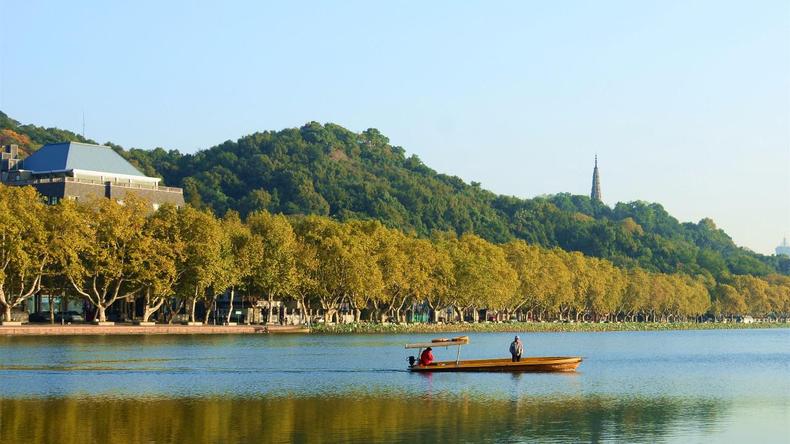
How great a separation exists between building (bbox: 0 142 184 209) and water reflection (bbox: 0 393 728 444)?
10963cm

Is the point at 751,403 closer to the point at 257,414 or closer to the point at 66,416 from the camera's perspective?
the point at 257,414

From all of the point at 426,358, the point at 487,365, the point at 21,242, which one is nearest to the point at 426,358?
the point at 426,358

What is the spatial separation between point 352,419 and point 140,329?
254 ft

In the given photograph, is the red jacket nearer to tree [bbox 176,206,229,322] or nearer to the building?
tree [bbox 176,206,229,322]

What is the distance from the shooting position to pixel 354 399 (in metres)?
55.2

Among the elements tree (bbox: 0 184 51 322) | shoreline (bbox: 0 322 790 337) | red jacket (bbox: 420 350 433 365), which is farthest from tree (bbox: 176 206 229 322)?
red jacket (bbox: 420 350 433 365)

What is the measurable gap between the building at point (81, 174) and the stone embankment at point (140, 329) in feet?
107

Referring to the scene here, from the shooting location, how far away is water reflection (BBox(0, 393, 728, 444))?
138ft

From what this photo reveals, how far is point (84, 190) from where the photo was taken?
15912 cm

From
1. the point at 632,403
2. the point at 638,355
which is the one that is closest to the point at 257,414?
the point at 632,403

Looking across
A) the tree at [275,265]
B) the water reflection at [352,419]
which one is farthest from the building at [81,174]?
the water reflection at [352,419]

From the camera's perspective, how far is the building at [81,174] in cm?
15925

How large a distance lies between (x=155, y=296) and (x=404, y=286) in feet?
112

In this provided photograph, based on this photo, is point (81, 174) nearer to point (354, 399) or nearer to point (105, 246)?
point (105, 246)
